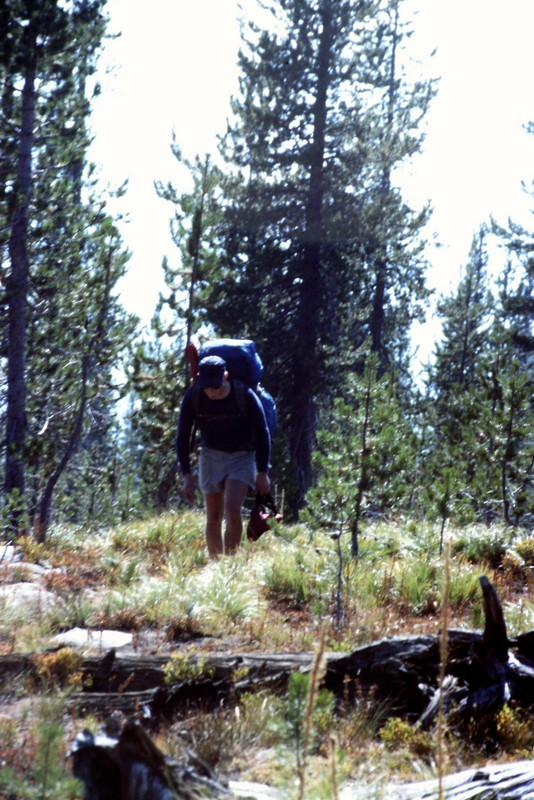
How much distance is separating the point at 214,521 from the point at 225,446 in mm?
849

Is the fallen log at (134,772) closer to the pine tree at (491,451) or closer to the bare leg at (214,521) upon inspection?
the bare leg at (214,521)

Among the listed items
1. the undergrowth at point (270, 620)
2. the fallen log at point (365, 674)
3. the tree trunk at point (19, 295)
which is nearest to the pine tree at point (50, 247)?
the tree trunk at point (19, 295)

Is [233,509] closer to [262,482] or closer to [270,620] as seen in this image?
[262,482]

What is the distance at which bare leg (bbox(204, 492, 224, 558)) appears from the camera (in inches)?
293

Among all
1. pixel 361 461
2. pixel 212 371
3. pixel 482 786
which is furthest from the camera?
pixel 361 461

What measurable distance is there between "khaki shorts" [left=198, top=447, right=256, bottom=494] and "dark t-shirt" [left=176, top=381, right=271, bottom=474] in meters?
0.06

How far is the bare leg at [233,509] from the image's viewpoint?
7195mm

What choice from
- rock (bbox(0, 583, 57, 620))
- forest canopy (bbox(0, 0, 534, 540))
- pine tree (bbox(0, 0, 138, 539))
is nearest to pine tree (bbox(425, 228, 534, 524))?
forest canopy (bbox(0, 0, 534, 540))

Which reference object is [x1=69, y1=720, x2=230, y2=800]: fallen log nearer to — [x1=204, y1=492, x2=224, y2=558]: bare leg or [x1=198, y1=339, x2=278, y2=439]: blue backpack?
[x1=198, y1=339, x2=278, y2=439]: blue backpack

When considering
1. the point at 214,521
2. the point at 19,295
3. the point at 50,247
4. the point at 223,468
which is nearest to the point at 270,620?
the point at 223,468

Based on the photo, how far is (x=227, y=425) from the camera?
7164 mm

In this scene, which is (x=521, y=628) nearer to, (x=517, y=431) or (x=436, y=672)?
(x=436, y=672)

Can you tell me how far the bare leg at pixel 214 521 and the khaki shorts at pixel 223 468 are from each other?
97mm

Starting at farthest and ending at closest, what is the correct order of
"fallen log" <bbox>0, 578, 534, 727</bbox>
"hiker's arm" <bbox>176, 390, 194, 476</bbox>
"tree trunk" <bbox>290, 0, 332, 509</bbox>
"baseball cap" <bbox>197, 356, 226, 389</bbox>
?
1. "tree trunk" <bbox>290, 0, 332, 509</bbox>
2. "hiker's arm" <bbox>176, 390, 194, 476</bbox>
3. "baseball cap" <bbox>197, 356, 226, 389</bbox>
4. "fallen log" <bbox>0, 578, 534, 727</bbox>
